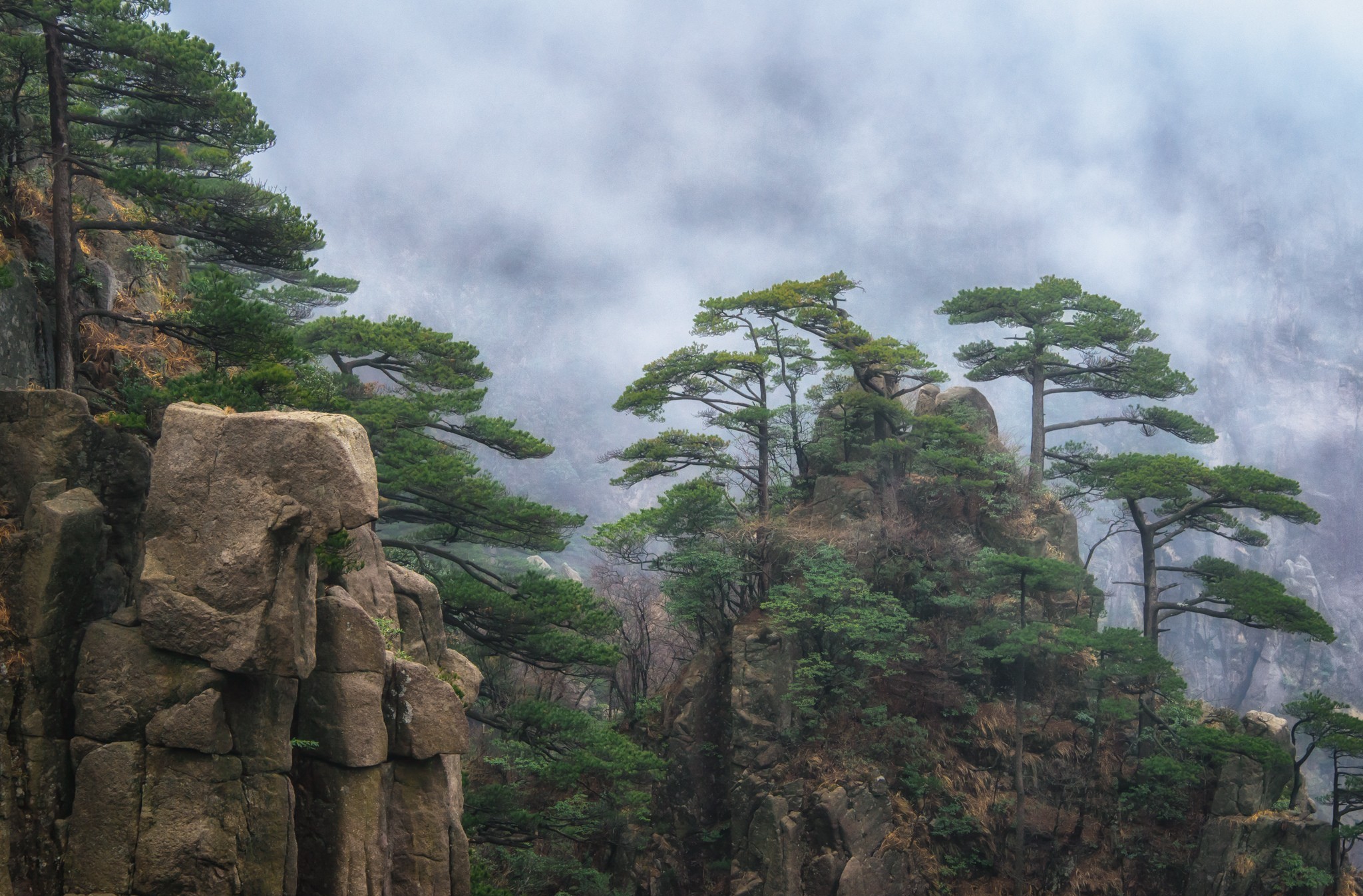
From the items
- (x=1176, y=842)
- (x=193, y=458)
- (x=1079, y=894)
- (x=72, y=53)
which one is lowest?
(x=1079, y=894)

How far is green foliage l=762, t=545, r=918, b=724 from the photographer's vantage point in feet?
69.9

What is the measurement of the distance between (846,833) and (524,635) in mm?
8861

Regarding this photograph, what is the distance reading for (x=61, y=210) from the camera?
10328mm

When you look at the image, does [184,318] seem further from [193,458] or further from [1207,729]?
[1207,729]

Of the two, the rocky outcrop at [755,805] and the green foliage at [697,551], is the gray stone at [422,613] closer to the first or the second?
the green foliage at [697,551]

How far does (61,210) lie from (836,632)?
17.2 m

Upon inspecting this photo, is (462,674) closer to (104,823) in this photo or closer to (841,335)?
(104,823)

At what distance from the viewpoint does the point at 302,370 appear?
13.5 meters

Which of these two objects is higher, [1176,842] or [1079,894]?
[1176,842]

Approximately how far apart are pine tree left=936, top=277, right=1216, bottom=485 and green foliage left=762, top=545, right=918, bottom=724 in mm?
6795

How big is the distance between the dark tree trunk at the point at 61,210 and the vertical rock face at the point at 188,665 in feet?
7.10

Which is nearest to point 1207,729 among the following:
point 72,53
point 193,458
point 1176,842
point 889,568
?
point 1176,842

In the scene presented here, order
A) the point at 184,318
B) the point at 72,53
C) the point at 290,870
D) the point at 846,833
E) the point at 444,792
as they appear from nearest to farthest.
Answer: the point at 290,870 < the point at 444,792 < the point at 184,318 < the point at 72,53 < the point at 846,833

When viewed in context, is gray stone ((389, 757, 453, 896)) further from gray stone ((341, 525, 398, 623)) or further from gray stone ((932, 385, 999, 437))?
gray stone ((932, 385, 999, 437))
